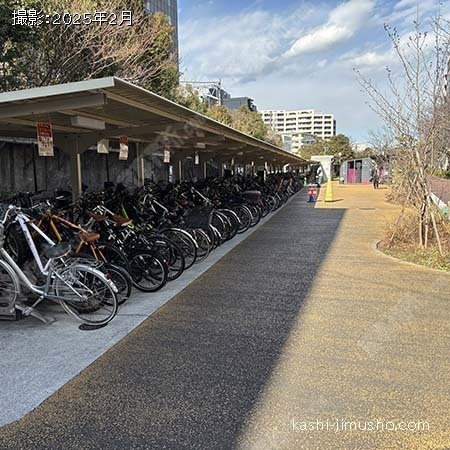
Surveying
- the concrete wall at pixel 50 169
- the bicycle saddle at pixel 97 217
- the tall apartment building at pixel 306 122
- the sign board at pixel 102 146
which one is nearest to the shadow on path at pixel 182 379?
the bicycle saddle at pixel 97 217

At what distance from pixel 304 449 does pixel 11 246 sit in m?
3.15

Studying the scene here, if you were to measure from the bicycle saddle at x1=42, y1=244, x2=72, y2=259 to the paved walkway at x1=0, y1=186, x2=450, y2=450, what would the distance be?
0.88 m

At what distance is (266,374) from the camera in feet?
9.51

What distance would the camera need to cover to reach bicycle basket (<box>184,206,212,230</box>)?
6.21 meters

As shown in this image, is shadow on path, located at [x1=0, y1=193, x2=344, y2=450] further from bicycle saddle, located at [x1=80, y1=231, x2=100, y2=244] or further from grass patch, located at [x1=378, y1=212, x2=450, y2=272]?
grass patch, located at [x1=378, y1=212, x2=450, y2=272]

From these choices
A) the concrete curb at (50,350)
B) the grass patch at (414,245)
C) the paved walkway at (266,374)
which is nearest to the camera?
the paved walkway at (266,374)

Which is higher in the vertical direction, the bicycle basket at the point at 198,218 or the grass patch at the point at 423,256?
the bicycle basket at the point at 198,218

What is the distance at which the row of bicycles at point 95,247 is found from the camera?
3617 mm

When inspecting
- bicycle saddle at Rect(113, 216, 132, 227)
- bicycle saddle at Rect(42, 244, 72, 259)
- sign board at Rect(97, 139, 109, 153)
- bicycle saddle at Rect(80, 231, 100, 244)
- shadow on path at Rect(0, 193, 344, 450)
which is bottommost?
shadow on path at Rect(0, 193, 344, 450)

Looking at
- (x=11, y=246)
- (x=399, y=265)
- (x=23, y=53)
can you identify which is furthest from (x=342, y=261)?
(x=23, y=53)

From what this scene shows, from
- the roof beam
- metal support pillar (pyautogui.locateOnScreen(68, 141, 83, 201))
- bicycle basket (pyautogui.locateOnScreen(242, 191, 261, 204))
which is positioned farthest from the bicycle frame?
bicycle basket (pyautogui.locateOnScreen(242, 191, 261, 204))

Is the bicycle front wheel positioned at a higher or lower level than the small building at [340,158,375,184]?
lower

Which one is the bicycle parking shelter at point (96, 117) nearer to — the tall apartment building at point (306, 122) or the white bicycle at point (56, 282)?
the white bicycle at point (56, 282)

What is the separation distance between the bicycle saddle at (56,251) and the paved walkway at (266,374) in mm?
875
